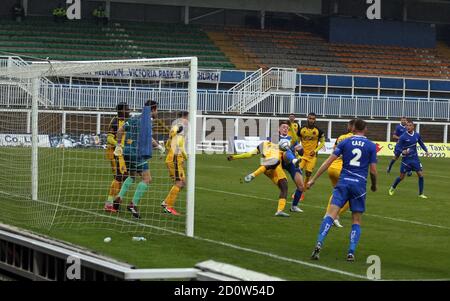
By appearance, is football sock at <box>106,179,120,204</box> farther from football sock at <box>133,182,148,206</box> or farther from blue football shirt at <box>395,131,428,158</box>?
blue football shirt at <box>395,131,428,158</box>

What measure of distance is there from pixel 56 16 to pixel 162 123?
38784 millimetres

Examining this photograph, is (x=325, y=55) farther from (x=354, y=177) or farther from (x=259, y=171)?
(x=354, y=177)

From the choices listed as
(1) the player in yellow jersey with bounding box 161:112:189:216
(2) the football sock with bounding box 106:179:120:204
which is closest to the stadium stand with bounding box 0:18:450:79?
(2) the football sock with bounding box 106:179:120:204

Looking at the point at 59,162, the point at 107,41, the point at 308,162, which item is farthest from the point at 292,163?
the point at 107,41

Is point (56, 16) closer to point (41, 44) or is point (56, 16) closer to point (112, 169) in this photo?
point (41, 44)

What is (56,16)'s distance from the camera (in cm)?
5722

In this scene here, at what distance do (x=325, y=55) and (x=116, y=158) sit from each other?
44.3 meters

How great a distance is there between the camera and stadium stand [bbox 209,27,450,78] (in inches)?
2359

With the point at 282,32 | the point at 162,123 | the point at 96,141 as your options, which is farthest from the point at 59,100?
the point at 282,32

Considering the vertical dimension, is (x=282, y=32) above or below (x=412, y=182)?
above

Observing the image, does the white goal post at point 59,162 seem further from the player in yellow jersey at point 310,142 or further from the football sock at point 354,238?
the player in yellow jersey at point 310,142

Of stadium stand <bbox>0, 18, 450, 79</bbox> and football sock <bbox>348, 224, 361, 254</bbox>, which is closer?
football sock <bbox>348, 224, 361, 254</bbox>

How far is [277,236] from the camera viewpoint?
647 inches

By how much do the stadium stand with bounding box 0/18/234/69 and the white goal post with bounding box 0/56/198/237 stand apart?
2739 centimetres
